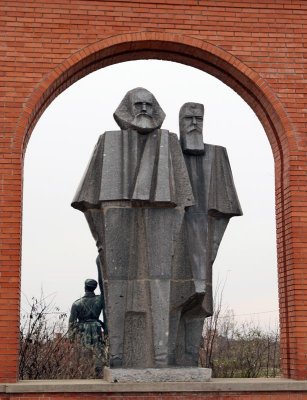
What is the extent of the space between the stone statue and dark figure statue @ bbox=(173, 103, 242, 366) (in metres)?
0.16

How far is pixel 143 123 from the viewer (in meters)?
8.30

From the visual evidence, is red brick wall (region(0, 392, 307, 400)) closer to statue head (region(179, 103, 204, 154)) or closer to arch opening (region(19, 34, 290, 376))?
arch opening (region(19, 34, 290, 376))

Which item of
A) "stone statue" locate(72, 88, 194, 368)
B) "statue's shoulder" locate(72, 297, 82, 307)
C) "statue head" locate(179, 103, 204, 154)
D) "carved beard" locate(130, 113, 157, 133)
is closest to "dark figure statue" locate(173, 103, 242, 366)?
"statue head" locate(179, 103, 204, 154)

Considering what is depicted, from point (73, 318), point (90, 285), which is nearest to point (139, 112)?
point (90, 285)

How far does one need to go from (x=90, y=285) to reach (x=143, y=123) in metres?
5.13

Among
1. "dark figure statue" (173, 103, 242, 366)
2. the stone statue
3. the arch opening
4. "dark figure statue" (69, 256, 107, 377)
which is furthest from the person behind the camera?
"dark figure statue" (69, 256, 107, 377)

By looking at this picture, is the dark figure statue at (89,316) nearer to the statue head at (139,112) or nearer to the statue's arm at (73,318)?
the statue's arm at (73,318)

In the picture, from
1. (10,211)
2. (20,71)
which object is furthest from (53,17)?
(10,211)

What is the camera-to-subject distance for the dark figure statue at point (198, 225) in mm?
8258

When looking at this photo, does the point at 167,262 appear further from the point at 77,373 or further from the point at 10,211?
the point at 77,373

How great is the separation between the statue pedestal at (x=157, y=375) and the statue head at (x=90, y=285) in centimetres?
483

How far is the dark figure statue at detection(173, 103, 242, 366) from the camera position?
325 inches

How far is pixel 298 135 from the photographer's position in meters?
8.61

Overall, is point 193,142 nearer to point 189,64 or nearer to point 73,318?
point 189,64
